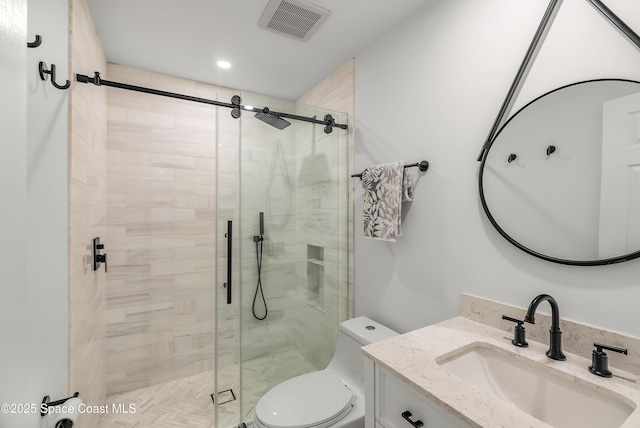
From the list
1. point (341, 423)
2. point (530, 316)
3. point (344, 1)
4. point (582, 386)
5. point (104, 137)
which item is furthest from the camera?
point (104, 137)

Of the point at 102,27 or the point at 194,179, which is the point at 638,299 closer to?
the point at 194,179

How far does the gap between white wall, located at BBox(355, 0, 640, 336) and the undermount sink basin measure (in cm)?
24

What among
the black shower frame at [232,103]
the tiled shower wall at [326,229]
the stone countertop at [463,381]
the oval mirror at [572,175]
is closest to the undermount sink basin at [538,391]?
the stone countertop at [463,381]

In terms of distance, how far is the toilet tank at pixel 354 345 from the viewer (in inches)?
62.4

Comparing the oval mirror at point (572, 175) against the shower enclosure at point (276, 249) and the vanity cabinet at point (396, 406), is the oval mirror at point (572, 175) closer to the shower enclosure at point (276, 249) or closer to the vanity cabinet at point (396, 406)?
the vanity cabinet at point (396, 406)

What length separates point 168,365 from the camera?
232 cm

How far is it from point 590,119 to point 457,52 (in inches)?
27.0

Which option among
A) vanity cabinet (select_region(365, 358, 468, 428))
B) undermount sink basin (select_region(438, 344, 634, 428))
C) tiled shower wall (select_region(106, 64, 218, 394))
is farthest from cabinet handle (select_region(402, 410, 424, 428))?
tiled shower wall (select_region(106, 64, 218, 394))

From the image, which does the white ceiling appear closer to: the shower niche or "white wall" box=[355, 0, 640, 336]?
"white wall" box=[355, 0, 640, 336]

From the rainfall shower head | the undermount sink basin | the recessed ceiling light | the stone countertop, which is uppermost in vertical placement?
the recessed ceiling light

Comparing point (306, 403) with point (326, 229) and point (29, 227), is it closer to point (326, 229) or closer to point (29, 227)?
point (326, 229)

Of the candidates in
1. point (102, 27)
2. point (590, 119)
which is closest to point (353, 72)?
point (590, 119)

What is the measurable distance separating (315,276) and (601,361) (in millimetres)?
1476

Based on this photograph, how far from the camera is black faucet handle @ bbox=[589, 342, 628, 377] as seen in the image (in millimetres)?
829
